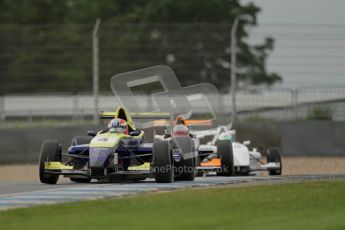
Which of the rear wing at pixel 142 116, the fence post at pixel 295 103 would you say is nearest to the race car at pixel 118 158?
the rear wing at pixel 142 116

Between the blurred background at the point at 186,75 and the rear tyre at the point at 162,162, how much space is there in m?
10.5

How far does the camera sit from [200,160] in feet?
64.8

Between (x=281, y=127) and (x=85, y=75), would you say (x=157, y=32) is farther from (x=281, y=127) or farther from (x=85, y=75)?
(x=281, y=127)

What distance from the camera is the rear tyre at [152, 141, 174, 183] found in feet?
52.2

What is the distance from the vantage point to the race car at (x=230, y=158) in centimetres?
1873

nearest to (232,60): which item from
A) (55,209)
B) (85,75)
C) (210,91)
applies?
(210,91)

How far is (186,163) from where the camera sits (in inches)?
657

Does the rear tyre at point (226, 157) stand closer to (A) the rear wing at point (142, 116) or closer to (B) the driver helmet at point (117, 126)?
(A) the rear wing at point (142, 116)

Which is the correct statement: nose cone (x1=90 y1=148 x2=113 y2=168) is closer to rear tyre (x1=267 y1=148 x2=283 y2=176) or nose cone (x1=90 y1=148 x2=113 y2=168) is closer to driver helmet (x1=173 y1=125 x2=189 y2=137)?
driver helmet (x1=173 y1=125 x2=189 y2=137)

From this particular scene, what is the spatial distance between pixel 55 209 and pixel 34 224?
1.26m

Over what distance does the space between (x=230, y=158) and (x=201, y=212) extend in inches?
279

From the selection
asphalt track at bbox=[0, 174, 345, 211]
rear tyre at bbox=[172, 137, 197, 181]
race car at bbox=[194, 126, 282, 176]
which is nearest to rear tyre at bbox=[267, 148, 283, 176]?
race car at bbox=[194, 126, 282, 176]

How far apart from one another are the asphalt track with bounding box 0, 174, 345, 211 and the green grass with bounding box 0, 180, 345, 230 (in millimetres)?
644

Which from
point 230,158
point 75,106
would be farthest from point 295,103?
point 230,158
